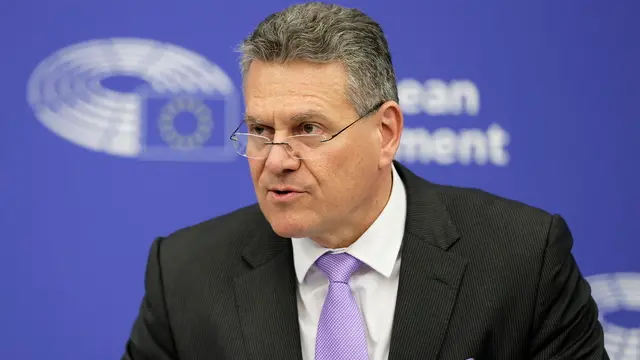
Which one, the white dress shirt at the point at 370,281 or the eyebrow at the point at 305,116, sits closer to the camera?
the eyebrow at the point at 305,116

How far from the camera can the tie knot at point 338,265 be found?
7.32 feet

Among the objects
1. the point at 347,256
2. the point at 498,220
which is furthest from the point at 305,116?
the point at 498,220

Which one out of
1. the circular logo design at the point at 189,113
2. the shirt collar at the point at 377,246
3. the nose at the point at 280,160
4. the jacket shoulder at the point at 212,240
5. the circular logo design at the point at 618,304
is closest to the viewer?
the nose at the point at 280,160

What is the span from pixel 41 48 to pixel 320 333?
1.48m

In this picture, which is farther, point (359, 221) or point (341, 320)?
point (359, 221)

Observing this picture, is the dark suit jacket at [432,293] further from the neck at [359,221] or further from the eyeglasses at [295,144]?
the eyeglasses at [295,144]

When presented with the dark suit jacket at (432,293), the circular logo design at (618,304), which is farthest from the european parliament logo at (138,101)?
the circular logo design at (618,304)

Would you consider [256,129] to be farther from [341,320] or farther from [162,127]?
[162,127]

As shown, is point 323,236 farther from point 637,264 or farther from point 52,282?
point 637,264

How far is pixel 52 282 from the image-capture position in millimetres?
3023

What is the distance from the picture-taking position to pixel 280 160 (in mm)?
2033

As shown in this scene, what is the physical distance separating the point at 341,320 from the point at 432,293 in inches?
9.1

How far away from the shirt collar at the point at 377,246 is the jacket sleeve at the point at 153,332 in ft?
1.23

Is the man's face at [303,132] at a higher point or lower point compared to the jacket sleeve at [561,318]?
higher
